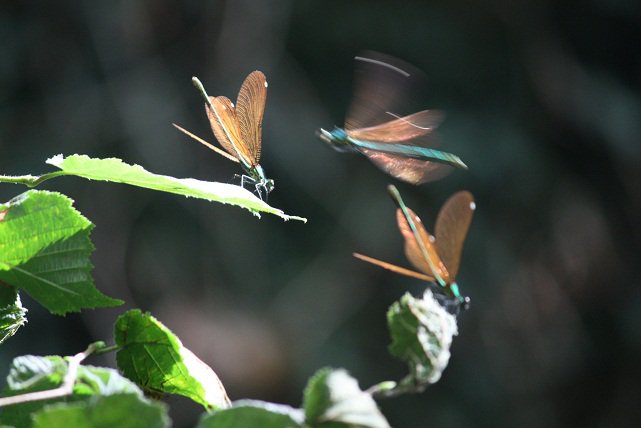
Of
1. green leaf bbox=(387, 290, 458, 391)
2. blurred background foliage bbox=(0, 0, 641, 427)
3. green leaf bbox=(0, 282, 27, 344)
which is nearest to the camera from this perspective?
green leaf bbox=(387, 290, 458, 391)

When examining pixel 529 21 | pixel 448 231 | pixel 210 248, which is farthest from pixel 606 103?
pixel 448 231

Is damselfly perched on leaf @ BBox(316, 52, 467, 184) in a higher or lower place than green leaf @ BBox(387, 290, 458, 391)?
lower

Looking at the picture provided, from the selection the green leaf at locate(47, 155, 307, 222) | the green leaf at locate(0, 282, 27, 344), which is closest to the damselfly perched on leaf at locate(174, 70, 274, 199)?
the green leaf at locate(47, 155, 307, 222)

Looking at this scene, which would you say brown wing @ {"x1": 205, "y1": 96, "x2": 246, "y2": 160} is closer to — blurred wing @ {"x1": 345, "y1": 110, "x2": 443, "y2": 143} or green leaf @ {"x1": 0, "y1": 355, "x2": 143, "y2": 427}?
blurred wing @ {"x1": 345, "y1": 110, "x2": 443, "y2": 143}

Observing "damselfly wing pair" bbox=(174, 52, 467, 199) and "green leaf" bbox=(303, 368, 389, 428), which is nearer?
"green leaf" bbox=(303, 368, 389, 428)

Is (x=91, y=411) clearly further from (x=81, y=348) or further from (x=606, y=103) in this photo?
(x=606, y=103)

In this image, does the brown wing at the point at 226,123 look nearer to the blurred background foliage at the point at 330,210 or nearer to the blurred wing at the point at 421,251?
the blurred wing at the point at 421,251

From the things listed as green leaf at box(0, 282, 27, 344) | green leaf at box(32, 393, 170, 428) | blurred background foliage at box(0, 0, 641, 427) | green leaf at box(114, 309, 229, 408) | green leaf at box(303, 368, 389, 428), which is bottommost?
blurred background foliage at box(0, 0, 641, 427)
